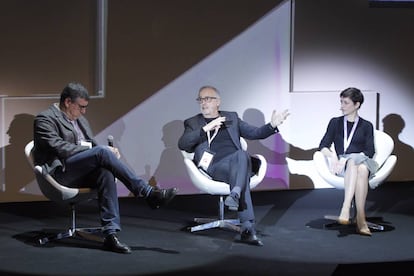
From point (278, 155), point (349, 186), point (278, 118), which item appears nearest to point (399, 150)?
point (278, 155)

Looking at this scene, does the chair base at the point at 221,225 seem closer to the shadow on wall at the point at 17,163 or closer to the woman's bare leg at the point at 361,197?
the woman's bare leg at the point at 361,197

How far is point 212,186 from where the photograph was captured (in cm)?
629

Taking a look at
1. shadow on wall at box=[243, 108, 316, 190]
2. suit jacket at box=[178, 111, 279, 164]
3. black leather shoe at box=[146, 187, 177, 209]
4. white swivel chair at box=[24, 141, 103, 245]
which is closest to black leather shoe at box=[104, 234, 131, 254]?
white swivel chair at box=[24, 141, 103, 245]

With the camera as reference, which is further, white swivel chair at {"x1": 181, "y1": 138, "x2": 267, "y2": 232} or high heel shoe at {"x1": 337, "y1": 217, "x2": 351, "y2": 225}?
high heel shoe at {"x1": 337, "y1": 217, "x2": 351, "y2": 225}

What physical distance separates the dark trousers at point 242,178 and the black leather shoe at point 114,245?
939 mm

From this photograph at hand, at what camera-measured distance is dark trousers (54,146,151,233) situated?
19.1 ft

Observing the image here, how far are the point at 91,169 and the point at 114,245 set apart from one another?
0.57 m

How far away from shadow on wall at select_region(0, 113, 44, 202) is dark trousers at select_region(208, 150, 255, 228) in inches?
82.3

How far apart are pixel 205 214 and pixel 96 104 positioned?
1510mm

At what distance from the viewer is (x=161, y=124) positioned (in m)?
7.90

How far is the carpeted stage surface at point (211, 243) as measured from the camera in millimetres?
5332

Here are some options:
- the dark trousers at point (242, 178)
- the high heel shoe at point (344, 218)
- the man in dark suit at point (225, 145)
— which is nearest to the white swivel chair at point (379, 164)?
the high heel shoe at point (344, 218)

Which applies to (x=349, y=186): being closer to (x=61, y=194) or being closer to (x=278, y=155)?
(x=278, y=155)

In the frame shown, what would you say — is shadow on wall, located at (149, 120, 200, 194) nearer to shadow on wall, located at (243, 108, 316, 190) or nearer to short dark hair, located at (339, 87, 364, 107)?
shadow on wall, located at (243, 108, 316, 190)
